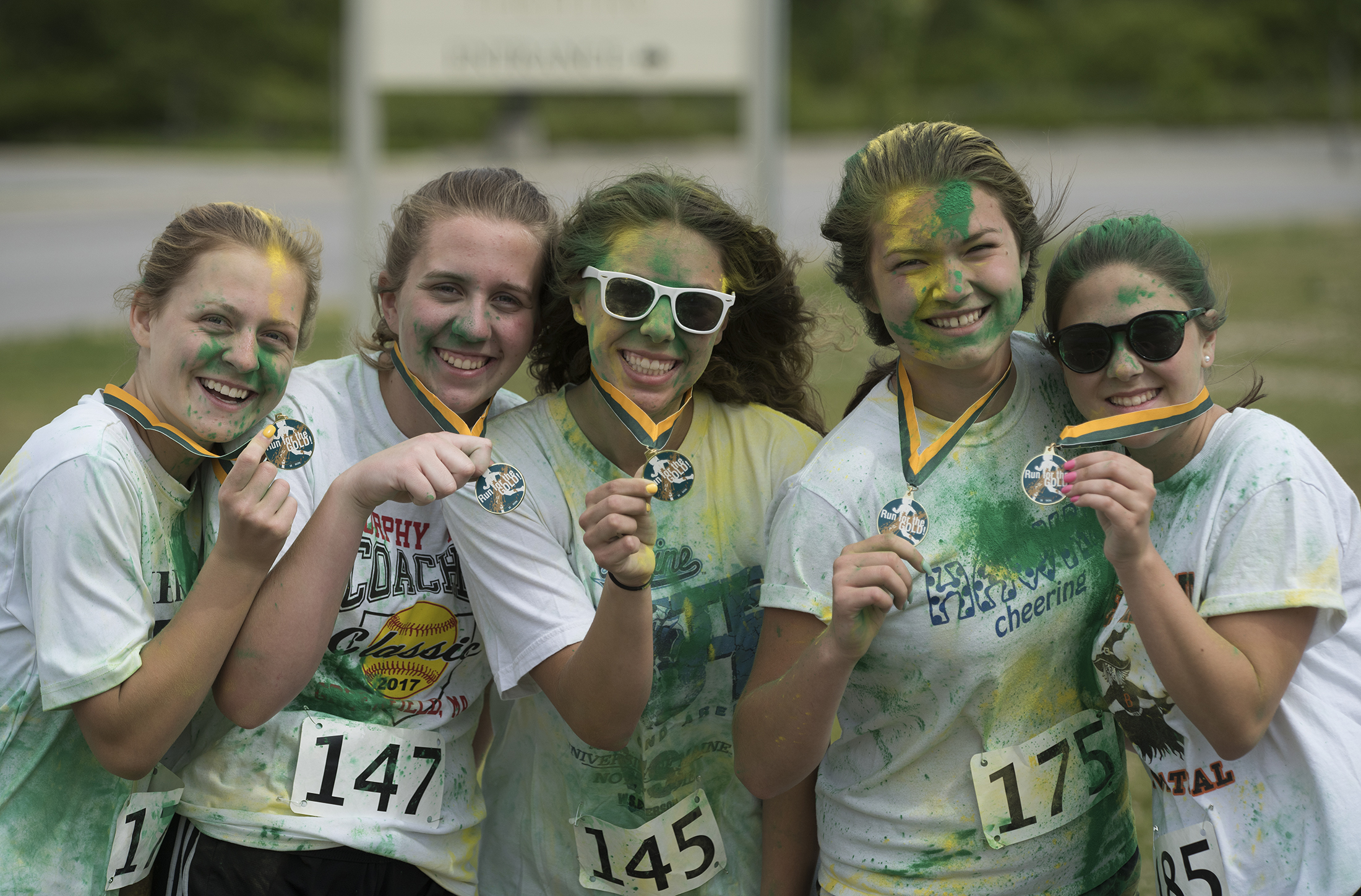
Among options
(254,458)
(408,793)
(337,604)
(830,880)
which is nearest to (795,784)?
(830,880)

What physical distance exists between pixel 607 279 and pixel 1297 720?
161 cm

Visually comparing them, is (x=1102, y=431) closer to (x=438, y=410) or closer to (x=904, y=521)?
(x=904, y=521)

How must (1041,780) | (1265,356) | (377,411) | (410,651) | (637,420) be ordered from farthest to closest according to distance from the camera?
(1265,356)
(377,411)
(410,651)
(637,420)
(1041,780)

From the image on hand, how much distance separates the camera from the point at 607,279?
269 cm

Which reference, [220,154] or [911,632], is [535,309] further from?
[220,154]

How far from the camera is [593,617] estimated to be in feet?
8.48

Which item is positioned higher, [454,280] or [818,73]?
[818,73]

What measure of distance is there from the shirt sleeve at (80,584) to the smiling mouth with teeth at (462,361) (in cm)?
72

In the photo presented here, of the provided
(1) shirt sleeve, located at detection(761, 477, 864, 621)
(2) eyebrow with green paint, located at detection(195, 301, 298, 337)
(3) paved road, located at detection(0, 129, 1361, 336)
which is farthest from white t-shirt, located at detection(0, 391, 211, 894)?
(3) paved road, located at detection(0, 129, 1361, 336)

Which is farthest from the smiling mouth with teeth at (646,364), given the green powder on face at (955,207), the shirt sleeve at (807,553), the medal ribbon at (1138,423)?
the medal ribbon at (1138,423)

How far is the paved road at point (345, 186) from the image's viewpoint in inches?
650

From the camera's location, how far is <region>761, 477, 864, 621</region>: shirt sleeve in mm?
2486

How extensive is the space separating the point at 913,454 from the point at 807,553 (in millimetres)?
305

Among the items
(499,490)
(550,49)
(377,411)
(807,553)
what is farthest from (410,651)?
(550,49)
